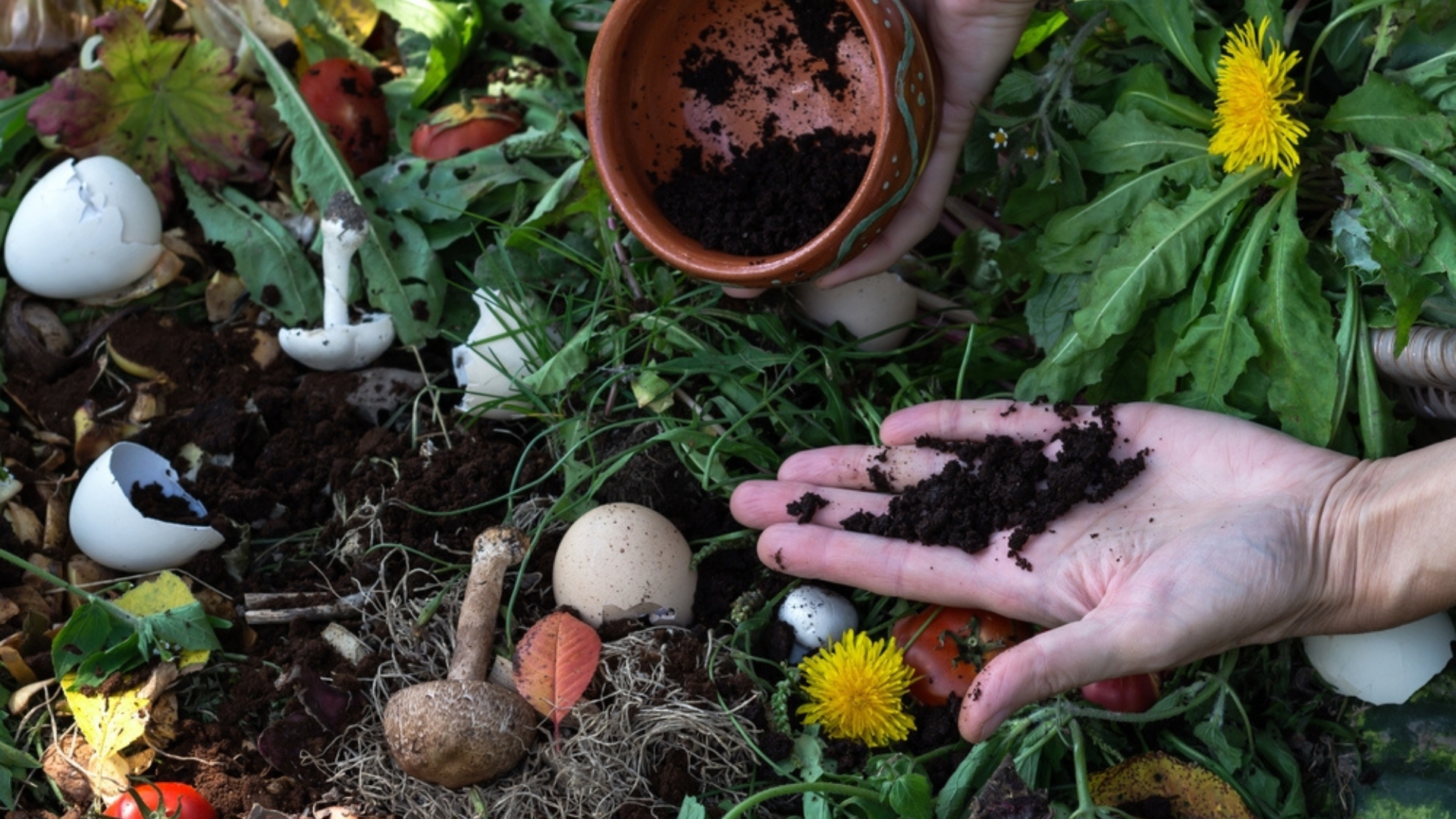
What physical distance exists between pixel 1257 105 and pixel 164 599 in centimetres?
192

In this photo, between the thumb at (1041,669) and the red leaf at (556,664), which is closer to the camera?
the thumb at (1041,669)

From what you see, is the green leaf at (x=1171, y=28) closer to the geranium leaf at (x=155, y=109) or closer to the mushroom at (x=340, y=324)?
the mushroom at (x=340, y=324)

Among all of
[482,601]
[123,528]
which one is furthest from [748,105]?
[123,528]

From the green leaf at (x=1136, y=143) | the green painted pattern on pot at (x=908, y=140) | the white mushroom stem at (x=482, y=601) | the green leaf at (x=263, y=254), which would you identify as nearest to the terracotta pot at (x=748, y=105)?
the green painted pattern on pot at (x=908, y=140)

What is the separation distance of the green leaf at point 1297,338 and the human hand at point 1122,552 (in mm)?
90

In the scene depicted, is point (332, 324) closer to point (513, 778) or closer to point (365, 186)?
point (365, 186)

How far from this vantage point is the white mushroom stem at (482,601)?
1.82 m

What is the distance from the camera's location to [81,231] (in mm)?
2234

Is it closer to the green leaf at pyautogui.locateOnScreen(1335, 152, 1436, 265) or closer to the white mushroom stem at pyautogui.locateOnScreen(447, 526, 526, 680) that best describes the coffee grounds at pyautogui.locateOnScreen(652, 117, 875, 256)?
the white mushroom stem at pyautogui.locateOnScreen(447, 526, 526, 680)

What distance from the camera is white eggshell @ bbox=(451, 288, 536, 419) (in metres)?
2.17

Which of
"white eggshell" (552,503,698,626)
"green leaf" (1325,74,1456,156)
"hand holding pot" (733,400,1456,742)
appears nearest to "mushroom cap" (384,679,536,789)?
"white eggshell" (552,503,698,626)

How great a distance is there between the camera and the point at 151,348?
2.34 meters

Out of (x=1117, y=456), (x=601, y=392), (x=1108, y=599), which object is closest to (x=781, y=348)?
(x=601, y=392)

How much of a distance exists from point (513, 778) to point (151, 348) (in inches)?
47.0
